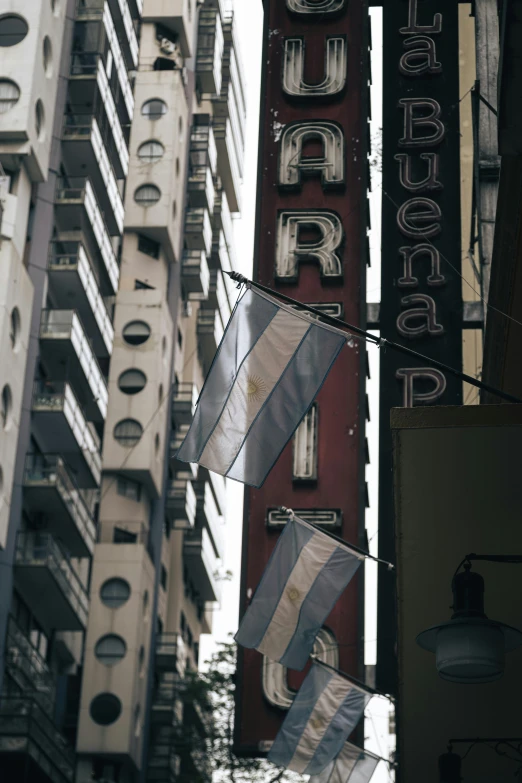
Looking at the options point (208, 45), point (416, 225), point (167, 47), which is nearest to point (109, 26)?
point (167, 47)

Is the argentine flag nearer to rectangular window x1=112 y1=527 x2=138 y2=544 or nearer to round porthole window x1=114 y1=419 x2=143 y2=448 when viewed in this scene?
round porthole window x1=114 y1=419 x2=143 y2=448

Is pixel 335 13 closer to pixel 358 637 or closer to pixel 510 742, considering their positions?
pixel 358 637

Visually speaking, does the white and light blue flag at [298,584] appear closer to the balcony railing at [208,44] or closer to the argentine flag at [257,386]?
the argentine flag at [257,386]

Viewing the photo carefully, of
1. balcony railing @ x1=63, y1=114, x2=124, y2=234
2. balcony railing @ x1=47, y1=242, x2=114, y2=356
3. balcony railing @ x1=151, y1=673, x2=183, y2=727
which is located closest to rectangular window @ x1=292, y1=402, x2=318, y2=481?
balcony railing @ x1=47, y1=242, x2=114, y2=356

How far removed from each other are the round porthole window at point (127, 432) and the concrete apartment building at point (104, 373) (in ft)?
0.40

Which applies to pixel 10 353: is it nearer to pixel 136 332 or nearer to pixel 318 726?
pixel 136 332

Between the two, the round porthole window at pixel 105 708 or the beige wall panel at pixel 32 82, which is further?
the round porthole window at pixel 105 708

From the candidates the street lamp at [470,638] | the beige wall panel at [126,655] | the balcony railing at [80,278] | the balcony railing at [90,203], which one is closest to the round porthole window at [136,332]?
the balcony railing at [90,203]

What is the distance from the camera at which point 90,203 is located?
2068 inches

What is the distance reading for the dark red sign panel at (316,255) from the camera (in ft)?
83.1

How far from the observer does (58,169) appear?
52125mm

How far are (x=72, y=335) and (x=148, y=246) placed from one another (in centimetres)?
1699

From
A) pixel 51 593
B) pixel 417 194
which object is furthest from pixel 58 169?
pixel 417 194

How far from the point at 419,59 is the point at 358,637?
13.0 meters
